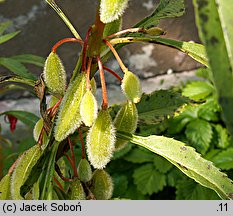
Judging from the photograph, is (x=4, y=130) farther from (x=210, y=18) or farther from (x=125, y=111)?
(x=210, y=18)

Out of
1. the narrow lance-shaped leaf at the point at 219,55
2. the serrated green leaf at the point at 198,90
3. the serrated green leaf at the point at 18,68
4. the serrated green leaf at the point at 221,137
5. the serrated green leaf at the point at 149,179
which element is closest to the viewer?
the narrow lance-shaped leaf at the point at 219,55

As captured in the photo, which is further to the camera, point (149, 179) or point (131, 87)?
point (149, 179)

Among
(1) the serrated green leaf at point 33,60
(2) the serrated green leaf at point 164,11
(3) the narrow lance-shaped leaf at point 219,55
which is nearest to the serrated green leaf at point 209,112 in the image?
(1) the serrated green leaf at point 33,60

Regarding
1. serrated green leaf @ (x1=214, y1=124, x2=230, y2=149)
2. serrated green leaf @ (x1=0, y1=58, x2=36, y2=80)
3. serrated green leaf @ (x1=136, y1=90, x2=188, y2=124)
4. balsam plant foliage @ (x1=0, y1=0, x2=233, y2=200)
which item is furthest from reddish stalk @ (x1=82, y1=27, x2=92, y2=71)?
serrated green leaf @ (x1=214, y1=124, x2=230, y2=149)

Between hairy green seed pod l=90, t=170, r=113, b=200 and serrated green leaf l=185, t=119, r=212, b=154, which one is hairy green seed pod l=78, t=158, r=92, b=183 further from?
serrated green leaf l=185, t=119, r=212, b=154

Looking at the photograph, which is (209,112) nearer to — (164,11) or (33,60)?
(33,60)

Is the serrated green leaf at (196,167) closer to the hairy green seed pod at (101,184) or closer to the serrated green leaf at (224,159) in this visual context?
the hairy green seed pod at (101,184)

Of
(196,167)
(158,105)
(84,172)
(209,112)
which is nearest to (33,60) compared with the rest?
(158,105)

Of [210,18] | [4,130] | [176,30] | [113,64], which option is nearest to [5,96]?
[4,130]
